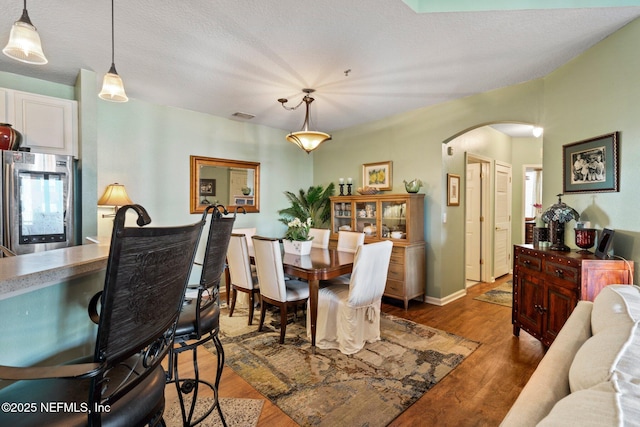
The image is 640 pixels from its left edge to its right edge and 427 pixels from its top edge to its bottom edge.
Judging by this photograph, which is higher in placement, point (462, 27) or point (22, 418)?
point (462, 27)

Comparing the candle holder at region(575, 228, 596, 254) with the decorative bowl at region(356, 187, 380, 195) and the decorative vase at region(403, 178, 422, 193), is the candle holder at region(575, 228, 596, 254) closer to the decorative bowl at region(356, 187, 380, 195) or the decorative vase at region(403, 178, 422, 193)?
the decorative vase at region(403, 178, 422, 193)

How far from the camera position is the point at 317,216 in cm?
544

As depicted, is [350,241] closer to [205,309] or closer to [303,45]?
[303,45]

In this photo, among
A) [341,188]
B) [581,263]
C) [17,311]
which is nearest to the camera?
[17,311]

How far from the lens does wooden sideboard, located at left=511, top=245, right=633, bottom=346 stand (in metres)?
2.06

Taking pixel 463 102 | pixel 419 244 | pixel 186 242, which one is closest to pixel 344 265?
pixel 419 244

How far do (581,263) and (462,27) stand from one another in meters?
1.89

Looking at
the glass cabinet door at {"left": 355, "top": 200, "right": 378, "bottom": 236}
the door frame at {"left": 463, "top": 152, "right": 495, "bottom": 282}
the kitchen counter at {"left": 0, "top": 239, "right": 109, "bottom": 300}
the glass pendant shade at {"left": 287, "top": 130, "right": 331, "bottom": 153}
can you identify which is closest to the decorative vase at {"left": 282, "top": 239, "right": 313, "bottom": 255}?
the glass pendant shade at {"left": 287, "top": 130, "right": 331, "bottom": 153}

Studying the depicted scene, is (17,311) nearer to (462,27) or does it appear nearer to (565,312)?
(462,27)

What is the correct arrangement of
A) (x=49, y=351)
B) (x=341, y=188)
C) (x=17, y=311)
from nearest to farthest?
(x=17, y=311) < (x=49, y=351) < (x=341, y=188)

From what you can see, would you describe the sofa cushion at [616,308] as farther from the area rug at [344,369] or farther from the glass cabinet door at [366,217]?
the glass cabinet door at [366,217]

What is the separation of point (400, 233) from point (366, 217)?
2.08 ft

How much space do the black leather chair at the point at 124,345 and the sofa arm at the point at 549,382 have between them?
0.92 m

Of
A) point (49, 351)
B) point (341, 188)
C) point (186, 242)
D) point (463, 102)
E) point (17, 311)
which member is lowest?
point (49, 351)
